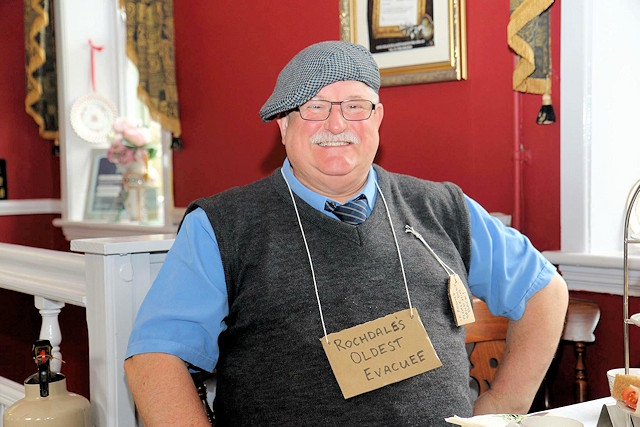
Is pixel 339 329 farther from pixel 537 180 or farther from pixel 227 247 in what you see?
pixel 537 180

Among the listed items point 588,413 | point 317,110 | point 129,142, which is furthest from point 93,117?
point 588,413

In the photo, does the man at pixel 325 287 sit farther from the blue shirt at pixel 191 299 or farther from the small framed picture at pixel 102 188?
the small framed picture at pixel 102 188

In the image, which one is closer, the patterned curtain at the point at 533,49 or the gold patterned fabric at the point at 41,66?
the patterned curtain at the point at 533,49

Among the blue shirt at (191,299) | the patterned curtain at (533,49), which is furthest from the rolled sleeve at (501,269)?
the patterned curtain at (533,49)

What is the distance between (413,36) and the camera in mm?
2893

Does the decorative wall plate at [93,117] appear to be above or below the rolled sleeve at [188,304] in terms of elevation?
above

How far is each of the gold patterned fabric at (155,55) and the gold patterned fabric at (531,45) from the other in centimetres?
204

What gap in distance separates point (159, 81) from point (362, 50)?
2.51 metres

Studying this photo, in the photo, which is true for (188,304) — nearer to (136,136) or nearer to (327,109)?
(327,109)

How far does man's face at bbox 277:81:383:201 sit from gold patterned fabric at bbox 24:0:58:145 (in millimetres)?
3612

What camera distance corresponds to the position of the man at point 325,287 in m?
1.50

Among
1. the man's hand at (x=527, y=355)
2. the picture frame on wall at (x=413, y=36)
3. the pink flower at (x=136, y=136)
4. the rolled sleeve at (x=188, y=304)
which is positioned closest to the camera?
the rolled sleeve at (x=188, y=304)

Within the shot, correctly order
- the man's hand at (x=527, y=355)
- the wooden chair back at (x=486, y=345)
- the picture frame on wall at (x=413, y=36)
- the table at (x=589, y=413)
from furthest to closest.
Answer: the picture frame on wall at (x=413, y=36) → the wooden chair back at (x=486, y=345) → the man's hand at (x=527, y=355) → the table at (x=589, y=413)

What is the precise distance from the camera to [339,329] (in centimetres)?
152
